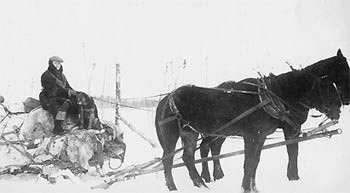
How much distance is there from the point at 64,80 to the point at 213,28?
40.0 inches

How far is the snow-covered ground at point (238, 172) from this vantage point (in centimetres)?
212

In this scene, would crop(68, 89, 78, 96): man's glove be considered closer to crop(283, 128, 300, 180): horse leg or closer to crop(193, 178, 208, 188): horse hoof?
crop(193, 178, 208, 188): horse hoof

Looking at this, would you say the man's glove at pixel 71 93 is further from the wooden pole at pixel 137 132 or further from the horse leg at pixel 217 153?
the horse leg at pixel 217 153

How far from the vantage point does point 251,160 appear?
6.70ft

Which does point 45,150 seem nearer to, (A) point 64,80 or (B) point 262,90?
(A) point 64,80

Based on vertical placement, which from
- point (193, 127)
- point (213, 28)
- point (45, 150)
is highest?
point (213, 28)

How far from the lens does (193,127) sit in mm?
2303

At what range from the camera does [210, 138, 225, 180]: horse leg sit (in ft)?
7.49

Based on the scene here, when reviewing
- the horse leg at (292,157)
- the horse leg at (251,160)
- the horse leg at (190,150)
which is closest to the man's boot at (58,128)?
the horse leg at (190,150)

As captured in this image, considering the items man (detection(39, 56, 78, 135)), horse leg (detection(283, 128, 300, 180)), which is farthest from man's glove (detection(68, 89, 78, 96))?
horse leg (detection(283, 128, 300, 180))

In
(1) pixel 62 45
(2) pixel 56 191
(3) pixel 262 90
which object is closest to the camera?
(3) pixel 262 90

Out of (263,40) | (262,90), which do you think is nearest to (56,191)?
(262,90)

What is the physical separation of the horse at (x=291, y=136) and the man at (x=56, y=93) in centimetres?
91

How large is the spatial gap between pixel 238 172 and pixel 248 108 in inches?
16.4
